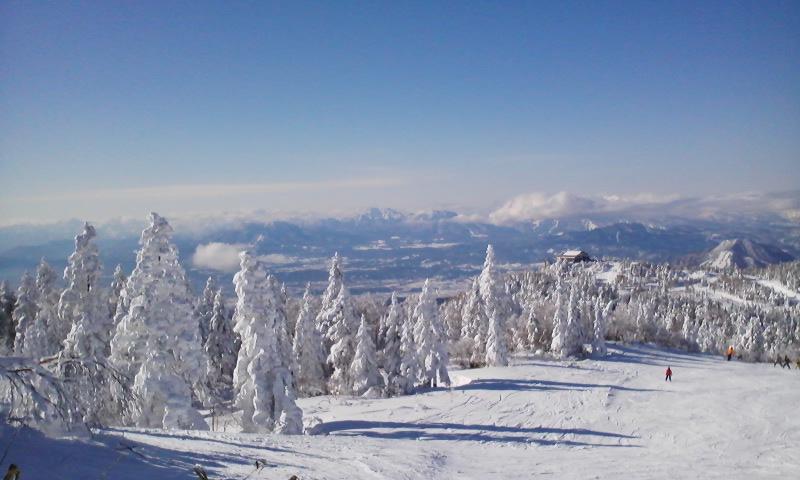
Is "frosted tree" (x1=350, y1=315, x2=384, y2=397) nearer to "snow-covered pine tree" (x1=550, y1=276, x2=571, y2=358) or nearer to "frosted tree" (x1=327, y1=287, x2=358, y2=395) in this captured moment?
"frosted tree" (x1=327, y1=287, x2=358, y2=395)

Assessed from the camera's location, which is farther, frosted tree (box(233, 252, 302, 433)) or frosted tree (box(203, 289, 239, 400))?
frosted tree (box(203, 289, 239, 400))

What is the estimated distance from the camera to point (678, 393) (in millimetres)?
38688

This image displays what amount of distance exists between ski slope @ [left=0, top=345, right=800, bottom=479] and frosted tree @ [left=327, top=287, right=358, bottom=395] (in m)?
4.12

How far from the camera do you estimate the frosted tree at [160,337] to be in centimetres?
2197

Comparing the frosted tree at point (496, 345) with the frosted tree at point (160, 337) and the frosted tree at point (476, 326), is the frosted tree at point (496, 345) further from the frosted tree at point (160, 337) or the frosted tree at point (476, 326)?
the frosted tree at point (160, 337)

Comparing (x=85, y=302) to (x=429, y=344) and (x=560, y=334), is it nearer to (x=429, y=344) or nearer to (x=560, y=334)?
(x=429, y=344)

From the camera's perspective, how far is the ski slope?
33.7ft

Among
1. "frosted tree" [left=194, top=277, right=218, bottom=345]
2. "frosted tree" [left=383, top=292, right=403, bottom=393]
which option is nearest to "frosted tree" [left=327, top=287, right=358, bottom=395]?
"frosted tree" [left=383, top=292, right=403, bottom=393]

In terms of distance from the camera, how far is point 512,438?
26.2 meters

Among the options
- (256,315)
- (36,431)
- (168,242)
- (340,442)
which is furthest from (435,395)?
(36,431)

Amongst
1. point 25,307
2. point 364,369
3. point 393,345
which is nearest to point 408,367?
point 364,369

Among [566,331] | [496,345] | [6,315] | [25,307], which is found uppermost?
[25,307]

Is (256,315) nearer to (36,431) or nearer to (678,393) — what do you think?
(36,431)

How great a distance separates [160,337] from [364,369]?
22.5 m
